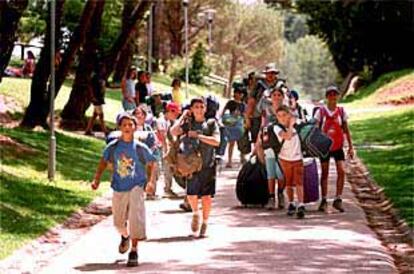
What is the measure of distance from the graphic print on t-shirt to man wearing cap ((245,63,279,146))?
5.30 meters

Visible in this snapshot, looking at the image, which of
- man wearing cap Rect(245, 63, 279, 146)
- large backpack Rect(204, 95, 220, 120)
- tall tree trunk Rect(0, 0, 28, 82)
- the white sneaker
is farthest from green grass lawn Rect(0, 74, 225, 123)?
large backpack Rect(204, 95, 220, 120)

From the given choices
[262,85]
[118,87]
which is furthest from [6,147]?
[118,87]

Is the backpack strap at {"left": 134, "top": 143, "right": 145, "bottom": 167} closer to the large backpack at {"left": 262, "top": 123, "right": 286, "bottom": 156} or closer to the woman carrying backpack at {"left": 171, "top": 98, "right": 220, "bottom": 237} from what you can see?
the woman carrying backpack at {"left": 171, "top": 98, "right": 220, "bottom": 237}

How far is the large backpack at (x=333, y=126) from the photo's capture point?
46.5ft

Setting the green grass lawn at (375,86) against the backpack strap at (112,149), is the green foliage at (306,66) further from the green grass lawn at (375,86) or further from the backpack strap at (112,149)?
the backpack strap at (112,149)

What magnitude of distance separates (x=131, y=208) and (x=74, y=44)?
1444cm

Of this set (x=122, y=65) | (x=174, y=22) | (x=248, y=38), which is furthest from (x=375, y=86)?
(x=248, y=38)

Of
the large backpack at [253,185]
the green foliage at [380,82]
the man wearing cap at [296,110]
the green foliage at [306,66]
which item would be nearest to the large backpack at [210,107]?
the man wearing cap at [296,110]

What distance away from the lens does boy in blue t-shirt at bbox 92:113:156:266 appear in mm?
10523

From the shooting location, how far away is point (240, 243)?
1180cm

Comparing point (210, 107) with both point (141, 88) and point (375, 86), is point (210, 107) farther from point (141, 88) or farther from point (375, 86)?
point (375, 86)

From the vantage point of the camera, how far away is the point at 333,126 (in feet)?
46.6

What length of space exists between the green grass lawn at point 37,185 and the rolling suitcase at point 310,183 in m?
3.32

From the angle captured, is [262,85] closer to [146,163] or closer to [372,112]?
[146,163]
